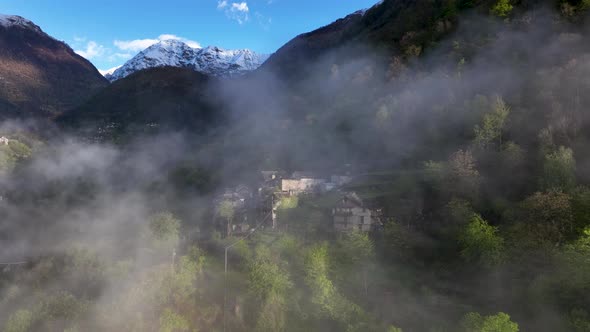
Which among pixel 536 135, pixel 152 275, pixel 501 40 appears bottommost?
pixel 152 275

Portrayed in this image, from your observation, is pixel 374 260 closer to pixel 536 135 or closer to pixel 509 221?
pixel 509 221

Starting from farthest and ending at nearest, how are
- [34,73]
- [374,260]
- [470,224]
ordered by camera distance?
[34,73]
[374,260]
[470,224]

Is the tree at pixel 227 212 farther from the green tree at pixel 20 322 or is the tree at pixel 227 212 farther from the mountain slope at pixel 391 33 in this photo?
the mountain slope at pixel 391 33

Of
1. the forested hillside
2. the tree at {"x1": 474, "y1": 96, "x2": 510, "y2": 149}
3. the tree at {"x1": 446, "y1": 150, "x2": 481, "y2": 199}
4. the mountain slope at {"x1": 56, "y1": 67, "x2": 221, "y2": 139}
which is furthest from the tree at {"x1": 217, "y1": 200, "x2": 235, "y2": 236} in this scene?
the mountain slope at {"x1": 56, "y1": 67, "x2": 221, "y2": 139}

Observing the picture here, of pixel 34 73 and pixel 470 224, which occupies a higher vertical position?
pixel 34 73

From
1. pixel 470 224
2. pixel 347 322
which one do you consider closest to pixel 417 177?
pixel 470 224
